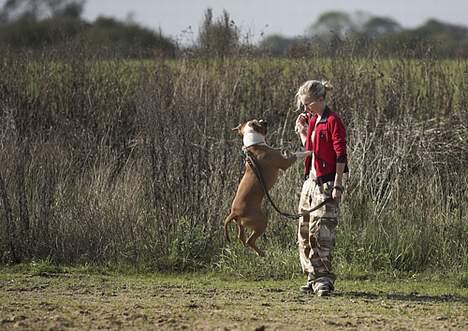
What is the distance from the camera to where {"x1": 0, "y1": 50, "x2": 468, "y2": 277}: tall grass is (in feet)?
38.3

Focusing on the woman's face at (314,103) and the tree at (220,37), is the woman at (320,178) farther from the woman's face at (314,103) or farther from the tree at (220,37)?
the tree at (220,37)

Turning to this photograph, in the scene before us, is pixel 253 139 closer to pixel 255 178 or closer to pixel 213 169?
pixel 255 178

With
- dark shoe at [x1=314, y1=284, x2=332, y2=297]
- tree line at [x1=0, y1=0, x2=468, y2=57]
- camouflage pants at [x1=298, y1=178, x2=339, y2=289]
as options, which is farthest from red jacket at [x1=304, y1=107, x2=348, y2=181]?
tree line at [x1=0, y1=0, x2=468, y2=57]

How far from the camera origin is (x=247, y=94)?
15875mm

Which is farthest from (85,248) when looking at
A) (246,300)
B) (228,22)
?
(228,22)

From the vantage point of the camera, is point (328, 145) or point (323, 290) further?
point (323, 290)

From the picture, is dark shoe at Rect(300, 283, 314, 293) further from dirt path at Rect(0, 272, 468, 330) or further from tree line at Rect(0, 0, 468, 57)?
tree line at Rect(0, 0, 468, 57)

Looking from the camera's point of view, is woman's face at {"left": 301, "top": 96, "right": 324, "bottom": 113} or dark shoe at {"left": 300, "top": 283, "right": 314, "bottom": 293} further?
dark shoe at {"left": 300, "top": 283, "right": 314, "bottom": 293}

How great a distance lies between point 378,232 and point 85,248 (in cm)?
335

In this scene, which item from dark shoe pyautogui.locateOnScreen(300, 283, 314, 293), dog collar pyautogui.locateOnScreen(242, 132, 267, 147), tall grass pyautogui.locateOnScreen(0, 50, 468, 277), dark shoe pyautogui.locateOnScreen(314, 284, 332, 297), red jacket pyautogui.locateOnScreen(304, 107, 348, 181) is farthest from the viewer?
tall grass pyautogui.locateOnScreen(0, 50, 468, 277)

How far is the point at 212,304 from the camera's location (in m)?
9.08

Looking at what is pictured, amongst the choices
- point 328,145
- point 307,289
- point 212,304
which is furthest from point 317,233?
point 212,304

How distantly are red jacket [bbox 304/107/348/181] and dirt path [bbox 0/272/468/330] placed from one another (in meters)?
1.19

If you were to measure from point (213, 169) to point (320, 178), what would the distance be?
3.27 m
